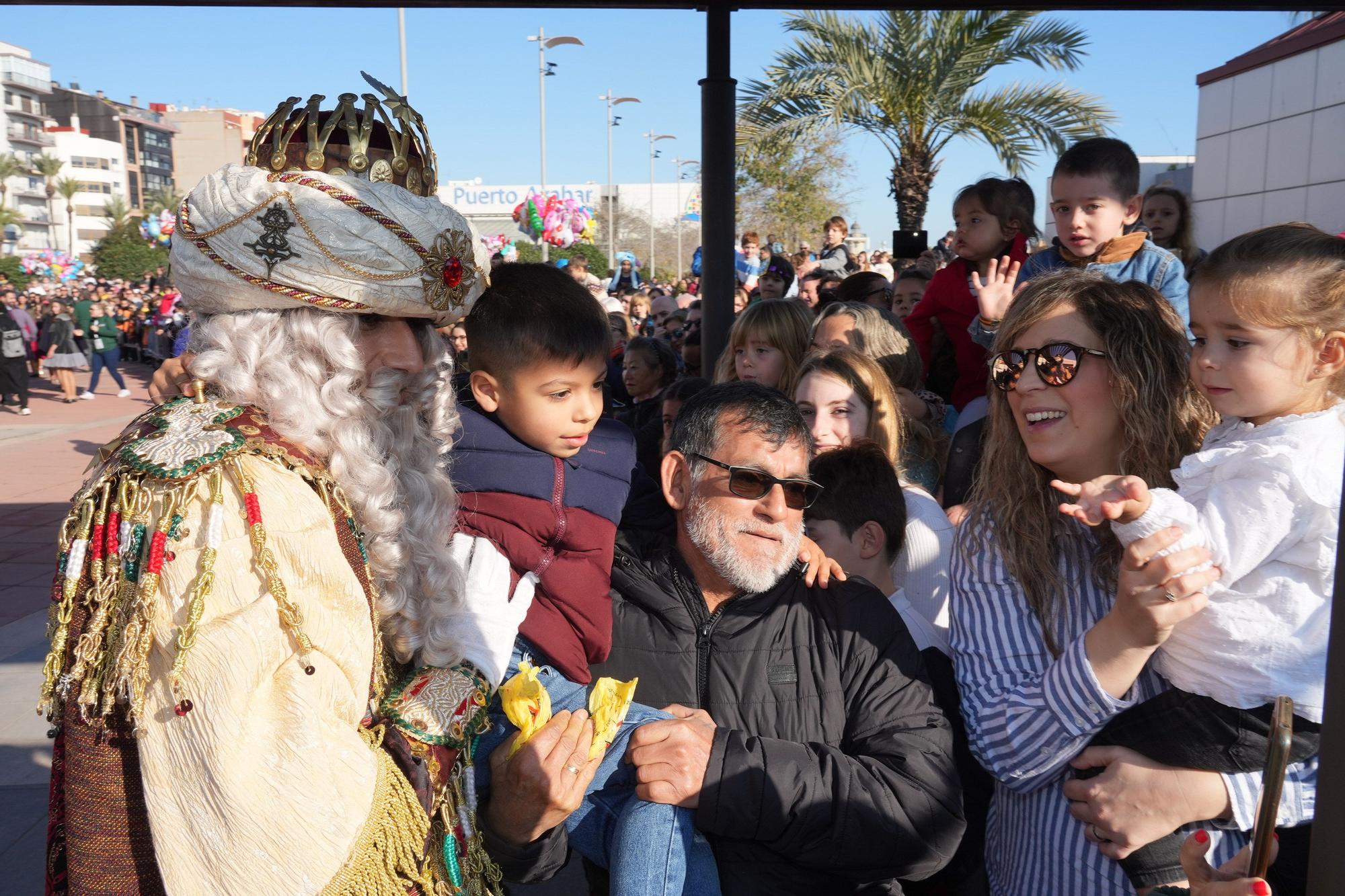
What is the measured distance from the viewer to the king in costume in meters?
1.40

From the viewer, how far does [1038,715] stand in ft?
6.34

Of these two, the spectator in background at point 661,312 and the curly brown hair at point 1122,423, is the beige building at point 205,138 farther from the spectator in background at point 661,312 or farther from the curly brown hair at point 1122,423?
the curly brown hair at point 1122,423

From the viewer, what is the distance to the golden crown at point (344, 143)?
5.73ft

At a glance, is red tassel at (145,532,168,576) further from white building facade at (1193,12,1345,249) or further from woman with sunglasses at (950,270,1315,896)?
white building facade at (1193,12,1345,249)

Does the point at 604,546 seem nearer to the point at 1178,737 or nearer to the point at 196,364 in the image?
the point at 196,364

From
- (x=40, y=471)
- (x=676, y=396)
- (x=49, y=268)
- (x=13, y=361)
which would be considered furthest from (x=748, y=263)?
(x=49, y=268)

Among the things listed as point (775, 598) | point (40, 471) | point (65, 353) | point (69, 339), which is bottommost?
point (40, 471)

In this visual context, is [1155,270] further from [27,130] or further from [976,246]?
[27,130]

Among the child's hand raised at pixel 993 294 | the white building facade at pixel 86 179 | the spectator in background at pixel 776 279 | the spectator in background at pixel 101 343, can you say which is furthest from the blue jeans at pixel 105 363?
the white building facade at pixel 86 179

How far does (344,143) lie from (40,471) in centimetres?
1205

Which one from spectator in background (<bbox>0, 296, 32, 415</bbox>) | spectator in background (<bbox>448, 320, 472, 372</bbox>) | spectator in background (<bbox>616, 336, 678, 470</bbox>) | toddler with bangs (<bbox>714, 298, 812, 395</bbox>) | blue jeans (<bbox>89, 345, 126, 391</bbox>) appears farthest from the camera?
blue jeans (<bbox>89, 345, 126, 391</bbox>)

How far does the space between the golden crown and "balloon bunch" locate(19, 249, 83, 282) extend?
139ft

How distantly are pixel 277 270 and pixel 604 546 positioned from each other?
110 centimetres

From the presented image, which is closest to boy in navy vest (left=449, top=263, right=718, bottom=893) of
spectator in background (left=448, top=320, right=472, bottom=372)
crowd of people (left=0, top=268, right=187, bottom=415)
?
spectator in background (left=448, top=320, right=472, bottom=372)
